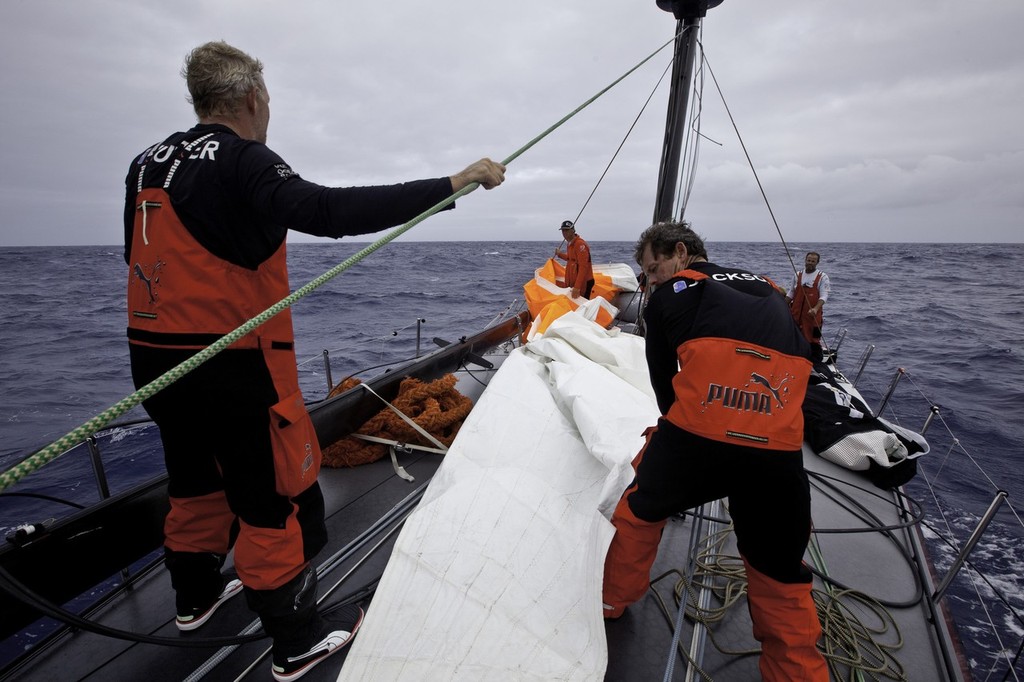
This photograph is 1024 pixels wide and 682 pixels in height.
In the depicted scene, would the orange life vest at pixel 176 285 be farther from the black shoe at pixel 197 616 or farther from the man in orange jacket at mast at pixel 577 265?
the man in orange jacket at mast at pixel 577 265

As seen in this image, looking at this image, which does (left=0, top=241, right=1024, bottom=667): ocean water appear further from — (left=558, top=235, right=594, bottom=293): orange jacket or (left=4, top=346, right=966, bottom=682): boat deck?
(left=558, top=235, right=594, bottom=293): orange jacket

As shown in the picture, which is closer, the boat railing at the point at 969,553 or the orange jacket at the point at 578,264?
the boat railing at the point at 969,553

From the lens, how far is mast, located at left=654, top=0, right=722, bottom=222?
473cm

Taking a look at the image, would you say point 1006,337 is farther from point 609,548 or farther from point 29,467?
point 29,467

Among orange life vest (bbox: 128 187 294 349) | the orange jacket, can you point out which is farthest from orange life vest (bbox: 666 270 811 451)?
the orange jacket

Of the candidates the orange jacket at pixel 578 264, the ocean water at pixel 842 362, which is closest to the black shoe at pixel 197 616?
the ocean water at pixel 842 362

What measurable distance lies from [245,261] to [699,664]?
2.03 m

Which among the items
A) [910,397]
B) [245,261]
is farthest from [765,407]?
[910,397]

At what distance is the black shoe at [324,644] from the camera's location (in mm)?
1550

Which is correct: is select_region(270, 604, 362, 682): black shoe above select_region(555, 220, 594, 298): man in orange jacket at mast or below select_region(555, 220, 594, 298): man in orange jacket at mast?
below

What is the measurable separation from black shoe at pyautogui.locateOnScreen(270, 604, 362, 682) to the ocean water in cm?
178

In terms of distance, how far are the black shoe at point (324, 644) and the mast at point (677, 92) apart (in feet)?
16.4

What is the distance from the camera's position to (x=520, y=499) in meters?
1.98

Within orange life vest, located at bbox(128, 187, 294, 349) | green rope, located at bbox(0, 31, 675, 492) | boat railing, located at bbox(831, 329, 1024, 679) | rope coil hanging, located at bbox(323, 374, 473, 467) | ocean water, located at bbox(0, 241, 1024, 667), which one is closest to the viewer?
green rope, located at bbox(0, 31, 675, 492)
